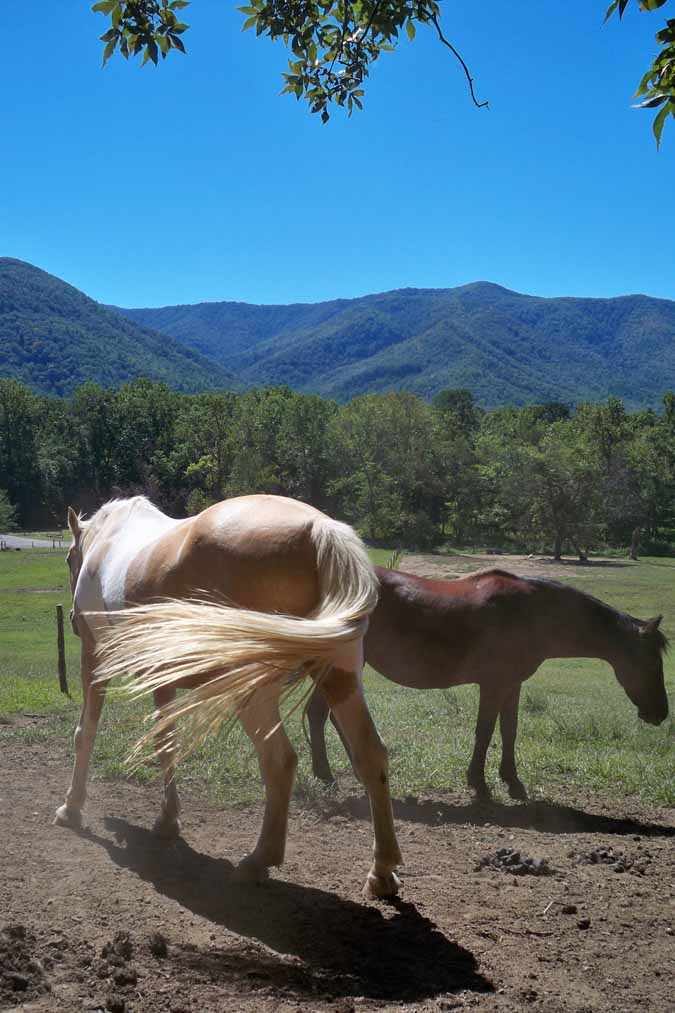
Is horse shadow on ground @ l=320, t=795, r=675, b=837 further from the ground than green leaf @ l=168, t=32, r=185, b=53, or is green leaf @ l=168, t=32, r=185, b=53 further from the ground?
green leaf @ l=168, t=32, r=185, b=53

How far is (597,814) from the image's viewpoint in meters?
5.70

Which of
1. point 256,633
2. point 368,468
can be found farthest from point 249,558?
point 368,468

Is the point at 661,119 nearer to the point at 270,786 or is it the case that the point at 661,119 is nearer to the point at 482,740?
the point at 270,786

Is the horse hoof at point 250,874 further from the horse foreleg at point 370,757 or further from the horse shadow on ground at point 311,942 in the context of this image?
the horse foreleg at point 370,757

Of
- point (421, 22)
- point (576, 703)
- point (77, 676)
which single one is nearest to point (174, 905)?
point (421, 22)

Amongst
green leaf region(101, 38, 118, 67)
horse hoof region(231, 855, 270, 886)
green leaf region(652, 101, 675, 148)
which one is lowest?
horse hoof region(231, 855, 270, 886)

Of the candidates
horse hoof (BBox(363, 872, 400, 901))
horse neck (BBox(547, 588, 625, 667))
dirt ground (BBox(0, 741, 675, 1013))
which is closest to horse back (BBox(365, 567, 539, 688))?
horse neck (BBox(547, 588, 625, 667))

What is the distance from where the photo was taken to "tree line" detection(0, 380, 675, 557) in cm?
3906

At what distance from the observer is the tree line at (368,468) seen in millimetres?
39062

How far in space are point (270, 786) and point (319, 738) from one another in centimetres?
227

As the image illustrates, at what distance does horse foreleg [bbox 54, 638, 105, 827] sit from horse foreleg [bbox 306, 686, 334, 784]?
164cm

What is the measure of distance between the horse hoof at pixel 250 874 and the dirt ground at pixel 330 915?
41 mm

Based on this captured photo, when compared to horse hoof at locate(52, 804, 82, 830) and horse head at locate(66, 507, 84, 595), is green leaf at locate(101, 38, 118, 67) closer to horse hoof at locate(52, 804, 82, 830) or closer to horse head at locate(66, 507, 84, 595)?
horse head at locate(66, 507, 84, 595)

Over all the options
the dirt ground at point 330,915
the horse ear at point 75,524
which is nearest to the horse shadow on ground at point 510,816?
the dirt ground at point 330,915
